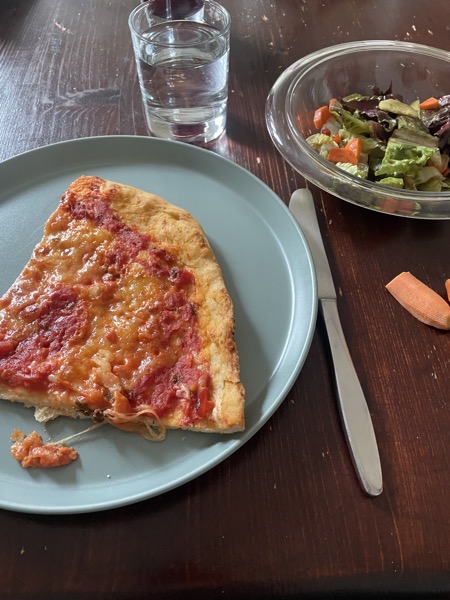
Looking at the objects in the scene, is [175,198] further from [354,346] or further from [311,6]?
[311,6]

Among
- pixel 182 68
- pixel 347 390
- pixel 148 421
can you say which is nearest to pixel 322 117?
pixel 182 68

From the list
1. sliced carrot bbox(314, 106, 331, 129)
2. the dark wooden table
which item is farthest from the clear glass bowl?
the dark wooden table

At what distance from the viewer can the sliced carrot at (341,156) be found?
1.84 metres

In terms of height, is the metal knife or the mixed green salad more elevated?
the mixed green salad

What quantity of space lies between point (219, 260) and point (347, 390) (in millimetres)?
576

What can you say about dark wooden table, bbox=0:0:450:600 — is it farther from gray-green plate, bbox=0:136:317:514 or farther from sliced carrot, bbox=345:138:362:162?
sliced carrot, bbox=345:138:362:162

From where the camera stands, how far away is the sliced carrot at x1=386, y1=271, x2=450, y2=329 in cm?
151

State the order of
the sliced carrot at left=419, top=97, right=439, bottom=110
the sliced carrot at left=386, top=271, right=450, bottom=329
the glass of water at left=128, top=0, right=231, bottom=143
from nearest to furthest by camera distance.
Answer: the sliced carrot at left=386, top=271, right=450, bottom=329, the glass of water at left=128, top=0, right=231, bottom=143, the sliced carrot at left=419, top=97, right=439, bottom=110

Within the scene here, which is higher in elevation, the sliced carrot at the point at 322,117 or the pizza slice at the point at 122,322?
the sliced carrot at the point at 322,117

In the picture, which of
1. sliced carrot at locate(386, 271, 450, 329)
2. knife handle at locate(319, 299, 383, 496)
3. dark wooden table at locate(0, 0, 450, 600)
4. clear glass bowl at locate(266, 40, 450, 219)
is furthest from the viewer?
clear glass bowl at locate(266, 40, 450, 219)

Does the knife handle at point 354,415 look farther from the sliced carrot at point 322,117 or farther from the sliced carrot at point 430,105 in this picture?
the sliced carrot at point 430,105

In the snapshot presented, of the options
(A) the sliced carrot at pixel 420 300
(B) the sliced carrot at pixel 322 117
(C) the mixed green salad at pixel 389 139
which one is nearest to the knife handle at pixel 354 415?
(A) the sliced carrot at pixel 420 300

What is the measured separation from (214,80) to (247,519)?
1.55 meters

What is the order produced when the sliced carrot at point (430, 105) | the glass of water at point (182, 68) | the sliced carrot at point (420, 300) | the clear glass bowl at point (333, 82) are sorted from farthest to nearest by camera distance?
1. the sliced carrot at point (430, 105)
2. the glass of water at point (182, 68)
3. the clear glass bowl at point (333, 82)
4. the sliced carrot at point (420, 300)
